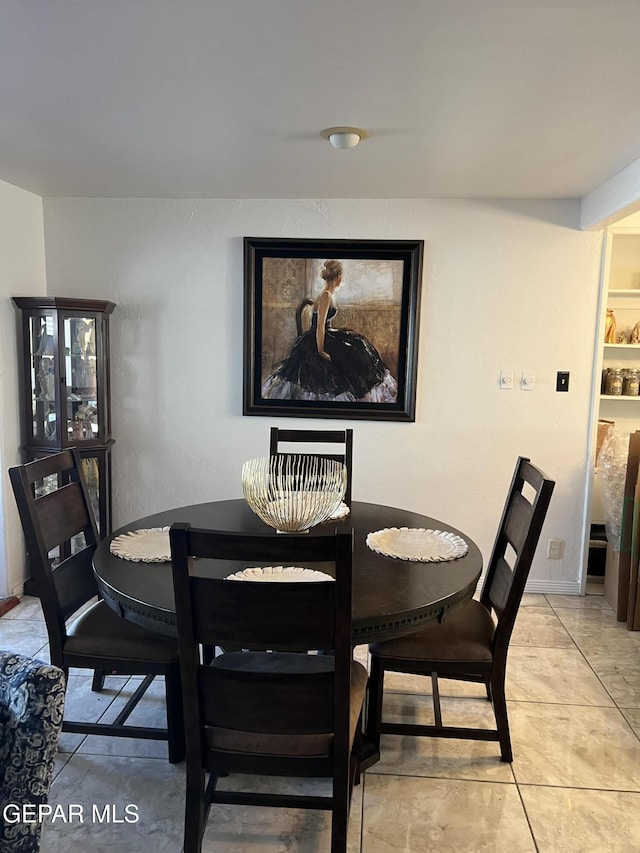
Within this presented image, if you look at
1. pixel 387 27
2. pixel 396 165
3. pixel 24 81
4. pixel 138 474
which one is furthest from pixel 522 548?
pixel 138 474

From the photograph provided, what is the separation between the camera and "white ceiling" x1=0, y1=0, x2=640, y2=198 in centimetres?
143

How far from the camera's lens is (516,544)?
2002 mm

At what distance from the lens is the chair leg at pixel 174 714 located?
6.24ft

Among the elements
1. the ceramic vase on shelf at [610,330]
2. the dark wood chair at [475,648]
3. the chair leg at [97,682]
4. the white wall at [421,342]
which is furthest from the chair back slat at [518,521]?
the ceramic vase on shelf at [610,330]

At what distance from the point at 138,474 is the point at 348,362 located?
142cm

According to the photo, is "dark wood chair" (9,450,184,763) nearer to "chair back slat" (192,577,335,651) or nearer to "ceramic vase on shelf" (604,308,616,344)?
"chair back slat" (192,577,335,651)

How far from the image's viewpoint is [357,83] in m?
1.78

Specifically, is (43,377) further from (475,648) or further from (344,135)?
(475,648)

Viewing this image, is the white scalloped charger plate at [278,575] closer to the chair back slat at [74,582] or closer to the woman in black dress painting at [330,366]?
the chair back slat at [74,582]

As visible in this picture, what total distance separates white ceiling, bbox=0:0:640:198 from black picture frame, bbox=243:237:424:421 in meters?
0.45

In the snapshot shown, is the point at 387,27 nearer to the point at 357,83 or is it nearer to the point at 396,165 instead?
the point at 357,83

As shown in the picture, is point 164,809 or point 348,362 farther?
point 348,362

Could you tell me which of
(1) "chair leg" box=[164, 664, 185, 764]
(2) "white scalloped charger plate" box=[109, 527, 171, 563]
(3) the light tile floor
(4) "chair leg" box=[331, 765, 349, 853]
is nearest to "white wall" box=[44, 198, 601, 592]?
(3) the light tile floor

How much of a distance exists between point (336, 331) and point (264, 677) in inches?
89.0
